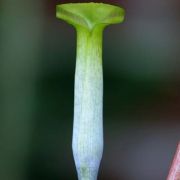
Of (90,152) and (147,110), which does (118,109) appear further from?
(90,152)

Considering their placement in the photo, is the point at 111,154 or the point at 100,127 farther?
the point at 111,154

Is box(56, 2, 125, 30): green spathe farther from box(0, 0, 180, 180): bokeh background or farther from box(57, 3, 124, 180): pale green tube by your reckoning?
box(0, 0, 180, 180): bokeh background

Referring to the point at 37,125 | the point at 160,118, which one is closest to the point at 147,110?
the point at 160,118

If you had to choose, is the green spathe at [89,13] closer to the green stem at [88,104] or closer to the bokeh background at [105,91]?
the green stem at [88,104]

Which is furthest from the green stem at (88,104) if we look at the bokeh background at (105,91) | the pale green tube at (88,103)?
the bokeh background at (105,91)

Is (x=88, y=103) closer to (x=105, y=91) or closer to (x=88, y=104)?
(x=88, y=104)

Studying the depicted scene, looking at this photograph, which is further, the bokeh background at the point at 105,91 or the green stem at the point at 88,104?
the bokeh background at the point at 105,91
